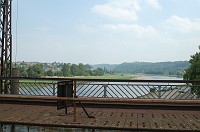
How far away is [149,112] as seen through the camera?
30.5 ft

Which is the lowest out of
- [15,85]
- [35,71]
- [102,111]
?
[102,111]

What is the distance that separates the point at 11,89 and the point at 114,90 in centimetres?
468

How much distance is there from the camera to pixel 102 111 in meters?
9.33

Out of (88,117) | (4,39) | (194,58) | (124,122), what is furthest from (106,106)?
(194,58)

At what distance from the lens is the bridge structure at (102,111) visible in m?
6.64

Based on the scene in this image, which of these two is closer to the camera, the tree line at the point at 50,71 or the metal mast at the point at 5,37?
the metal mast at the point at 5,37

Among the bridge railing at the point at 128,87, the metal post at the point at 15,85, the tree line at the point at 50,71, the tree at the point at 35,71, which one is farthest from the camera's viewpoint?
the tree at the point at 35,71

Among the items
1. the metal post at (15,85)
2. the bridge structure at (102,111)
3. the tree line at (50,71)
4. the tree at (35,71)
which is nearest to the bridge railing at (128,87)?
the bridge structure at (102,111)

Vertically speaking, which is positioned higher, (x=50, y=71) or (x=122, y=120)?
(x=50, y=71)

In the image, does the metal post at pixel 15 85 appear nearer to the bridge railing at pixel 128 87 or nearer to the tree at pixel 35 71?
the bridge railing at pixel 128 87

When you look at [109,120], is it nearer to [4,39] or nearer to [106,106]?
[106,106]

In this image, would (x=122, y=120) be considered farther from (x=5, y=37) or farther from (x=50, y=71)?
(x=50, y=71)

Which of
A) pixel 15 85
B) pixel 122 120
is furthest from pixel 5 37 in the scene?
pixel 122 120

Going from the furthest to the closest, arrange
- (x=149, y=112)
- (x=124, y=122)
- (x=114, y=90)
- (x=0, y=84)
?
(x=0, y=84)
(x=114, y=90)
(x=149, y=112)
(x=124, y=122)
